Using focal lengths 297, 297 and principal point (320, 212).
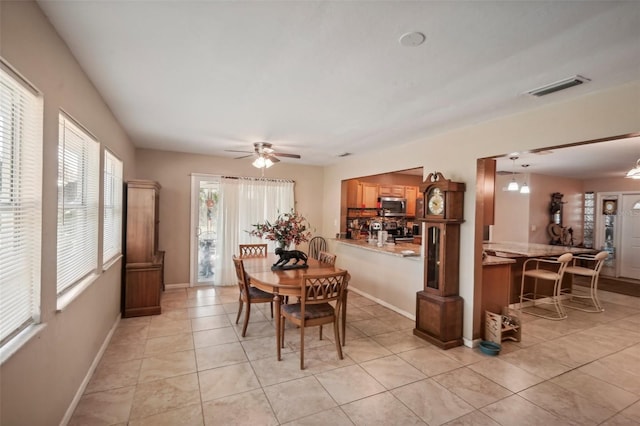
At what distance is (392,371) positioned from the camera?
274 centimetres

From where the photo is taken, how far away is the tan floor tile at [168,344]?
119 inches

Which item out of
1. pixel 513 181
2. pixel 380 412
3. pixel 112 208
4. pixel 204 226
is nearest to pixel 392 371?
pixel 380 412

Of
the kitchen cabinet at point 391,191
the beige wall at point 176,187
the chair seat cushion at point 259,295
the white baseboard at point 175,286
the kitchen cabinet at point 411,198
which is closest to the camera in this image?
the chair seat cushion at point 259,295

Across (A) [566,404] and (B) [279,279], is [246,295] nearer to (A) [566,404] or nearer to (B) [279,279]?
(B) [279,279]

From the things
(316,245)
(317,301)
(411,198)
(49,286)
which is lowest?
(317,301)

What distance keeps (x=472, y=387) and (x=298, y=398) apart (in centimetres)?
147

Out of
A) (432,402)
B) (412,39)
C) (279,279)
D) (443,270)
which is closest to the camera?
(412,39)

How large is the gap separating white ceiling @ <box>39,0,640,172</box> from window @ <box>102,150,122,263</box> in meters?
0.67

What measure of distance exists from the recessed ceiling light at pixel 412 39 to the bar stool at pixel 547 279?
158 inches

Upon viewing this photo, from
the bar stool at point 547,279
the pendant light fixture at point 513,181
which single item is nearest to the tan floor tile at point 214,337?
the bar stool at point 547,279

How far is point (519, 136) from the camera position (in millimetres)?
2834

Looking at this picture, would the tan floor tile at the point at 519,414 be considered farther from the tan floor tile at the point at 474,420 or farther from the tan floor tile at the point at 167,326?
the tan floor tile at the point at 167,326

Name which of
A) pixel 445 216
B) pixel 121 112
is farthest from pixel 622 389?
pixel 121 112

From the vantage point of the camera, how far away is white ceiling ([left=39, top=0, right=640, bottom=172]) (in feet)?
4.91
